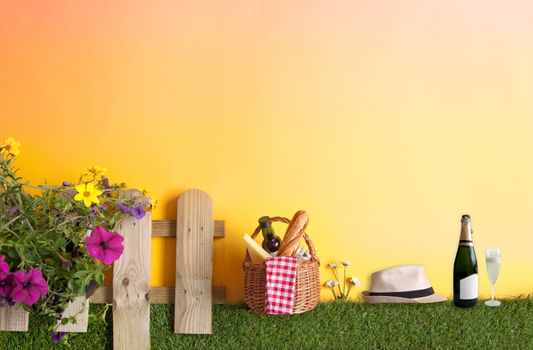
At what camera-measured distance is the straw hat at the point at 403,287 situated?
2.21 m

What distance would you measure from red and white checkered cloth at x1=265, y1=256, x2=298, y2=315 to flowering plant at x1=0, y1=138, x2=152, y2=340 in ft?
1.42

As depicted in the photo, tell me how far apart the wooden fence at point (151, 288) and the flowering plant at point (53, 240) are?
4.4 inches

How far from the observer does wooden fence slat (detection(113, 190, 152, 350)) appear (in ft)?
7.38

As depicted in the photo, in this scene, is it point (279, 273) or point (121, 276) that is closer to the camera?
point (279, 273)

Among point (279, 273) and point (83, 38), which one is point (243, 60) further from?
point (279, 273)

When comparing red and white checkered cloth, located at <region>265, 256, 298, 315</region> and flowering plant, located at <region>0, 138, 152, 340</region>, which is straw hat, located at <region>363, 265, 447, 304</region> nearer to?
red and white checkered cloth, located at <region>265, 256, 298, 315</region>

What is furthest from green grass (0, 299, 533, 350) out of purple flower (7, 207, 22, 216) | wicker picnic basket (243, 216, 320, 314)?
purple flower (7, 207, 22, 216)

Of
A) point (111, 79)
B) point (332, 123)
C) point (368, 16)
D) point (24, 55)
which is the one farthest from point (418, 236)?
point (24, 55)

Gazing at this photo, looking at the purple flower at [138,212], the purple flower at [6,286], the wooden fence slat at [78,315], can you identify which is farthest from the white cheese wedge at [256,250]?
the purple flower at [6,286]

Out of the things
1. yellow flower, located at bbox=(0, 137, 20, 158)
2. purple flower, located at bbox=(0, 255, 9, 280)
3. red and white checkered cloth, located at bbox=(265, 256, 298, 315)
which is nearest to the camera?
purple flower, located at bbox=(0, 255, 9, 280)

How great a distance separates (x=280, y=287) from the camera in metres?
2.02

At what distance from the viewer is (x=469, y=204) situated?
2.32 meters

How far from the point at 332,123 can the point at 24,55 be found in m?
1.07

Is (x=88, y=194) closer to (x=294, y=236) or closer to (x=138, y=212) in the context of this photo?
(x=138, y=212)
